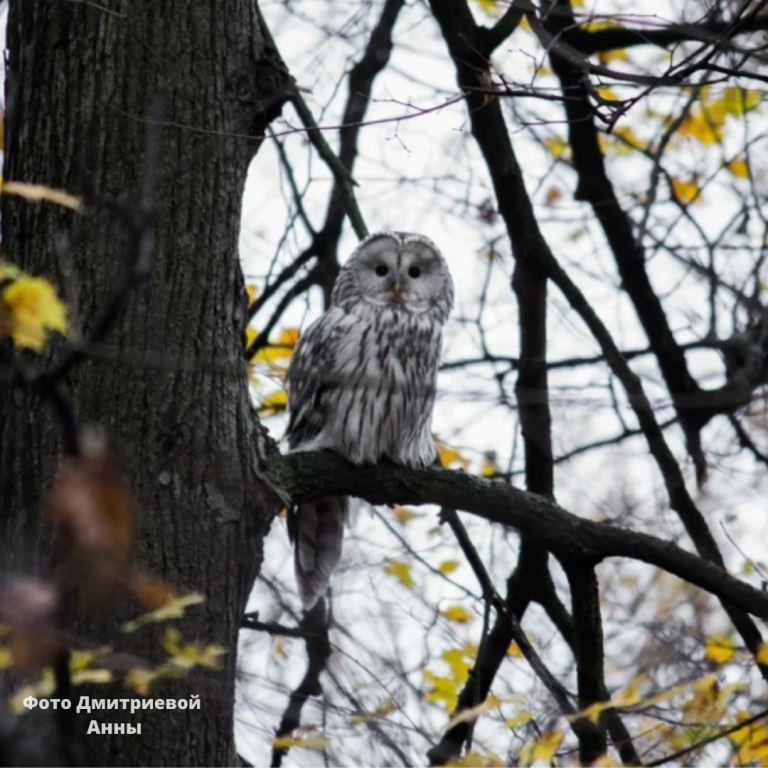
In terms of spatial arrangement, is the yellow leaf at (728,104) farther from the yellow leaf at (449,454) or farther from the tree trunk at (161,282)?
the tree trunk at (161,282)

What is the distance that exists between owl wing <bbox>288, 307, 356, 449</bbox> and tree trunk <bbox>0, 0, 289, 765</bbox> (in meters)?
1.35

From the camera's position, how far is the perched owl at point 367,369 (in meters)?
4.21

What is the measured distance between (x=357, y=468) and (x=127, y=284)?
7.72ft

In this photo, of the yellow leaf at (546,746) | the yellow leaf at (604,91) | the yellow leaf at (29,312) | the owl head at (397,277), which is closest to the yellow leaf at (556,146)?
the owl head at (397,277)

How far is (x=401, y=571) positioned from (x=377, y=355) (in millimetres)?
1443

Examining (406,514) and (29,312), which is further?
(406,514)

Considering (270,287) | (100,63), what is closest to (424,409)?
(270,287)

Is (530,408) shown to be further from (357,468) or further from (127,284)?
(127,284)

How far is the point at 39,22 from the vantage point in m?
3.12

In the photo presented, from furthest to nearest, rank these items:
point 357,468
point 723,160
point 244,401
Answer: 1. point 723,160
2. point 357,468
3. point 244,401

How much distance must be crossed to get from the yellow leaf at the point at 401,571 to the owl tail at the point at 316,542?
0.54m

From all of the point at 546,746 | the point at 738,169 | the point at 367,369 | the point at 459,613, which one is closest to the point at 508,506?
the point at 546,746

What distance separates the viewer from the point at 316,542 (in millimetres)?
4617

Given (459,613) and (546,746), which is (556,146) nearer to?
(459,613)
